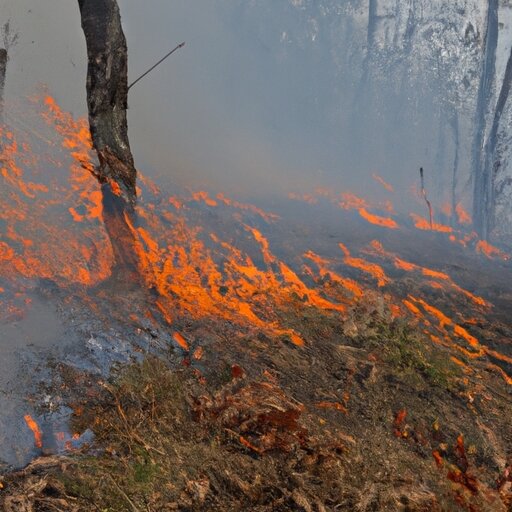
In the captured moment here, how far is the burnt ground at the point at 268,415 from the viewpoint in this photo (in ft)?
9.77

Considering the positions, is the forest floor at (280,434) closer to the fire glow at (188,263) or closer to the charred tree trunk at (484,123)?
the fire glow at (188,263)

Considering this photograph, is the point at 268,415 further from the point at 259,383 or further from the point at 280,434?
the point at 259,383

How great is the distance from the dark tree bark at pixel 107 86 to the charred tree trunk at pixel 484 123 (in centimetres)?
1390

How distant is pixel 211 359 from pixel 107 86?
13.2ft

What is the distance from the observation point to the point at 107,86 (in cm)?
562

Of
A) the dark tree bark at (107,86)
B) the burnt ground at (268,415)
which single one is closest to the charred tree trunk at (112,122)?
the dark tree bark at (107,86)

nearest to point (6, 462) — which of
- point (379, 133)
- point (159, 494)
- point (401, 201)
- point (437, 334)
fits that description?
point (159, 494)

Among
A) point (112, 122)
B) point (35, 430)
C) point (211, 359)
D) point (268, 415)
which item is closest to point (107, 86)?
point (112, 122)

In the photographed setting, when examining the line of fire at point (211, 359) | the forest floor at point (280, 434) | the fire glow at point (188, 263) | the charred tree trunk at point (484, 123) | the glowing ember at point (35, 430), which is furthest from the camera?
the charred tree trunk at point (484, 123)

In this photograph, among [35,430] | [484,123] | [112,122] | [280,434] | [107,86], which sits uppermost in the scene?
[484,123]

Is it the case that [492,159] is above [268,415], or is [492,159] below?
above

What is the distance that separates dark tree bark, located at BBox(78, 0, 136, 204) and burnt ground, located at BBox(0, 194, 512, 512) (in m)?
1.81

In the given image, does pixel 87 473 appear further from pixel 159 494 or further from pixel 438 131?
pixel 438 131

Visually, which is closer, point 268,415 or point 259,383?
point 268,415
